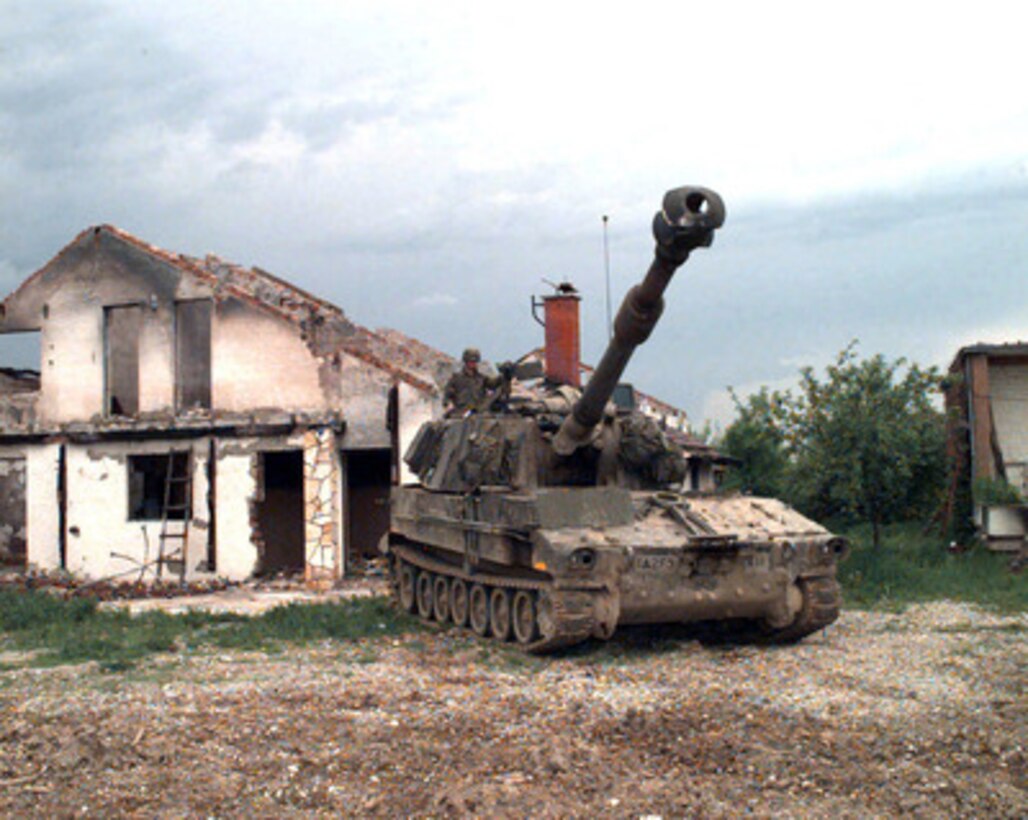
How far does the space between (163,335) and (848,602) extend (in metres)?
11.3

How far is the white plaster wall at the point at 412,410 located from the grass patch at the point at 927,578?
6098 millimetres

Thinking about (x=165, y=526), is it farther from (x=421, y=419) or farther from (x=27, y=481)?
(x=421, y=419)

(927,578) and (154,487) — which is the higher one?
(154,487)

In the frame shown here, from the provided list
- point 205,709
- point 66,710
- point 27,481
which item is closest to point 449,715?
point 205,709

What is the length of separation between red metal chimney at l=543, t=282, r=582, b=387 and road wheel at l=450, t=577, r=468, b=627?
2.76 metres

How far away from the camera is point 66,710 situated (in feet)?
27.6

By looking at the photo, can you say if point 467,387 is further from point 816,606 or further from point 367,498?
point 367,498

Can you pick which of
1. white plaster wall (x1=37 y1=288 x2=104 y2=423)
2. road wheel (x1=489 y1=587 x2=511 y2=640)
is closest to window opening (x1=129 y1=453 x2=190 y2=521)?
white plaster wall (x1=37 y1=288 x2=104 y2=423)

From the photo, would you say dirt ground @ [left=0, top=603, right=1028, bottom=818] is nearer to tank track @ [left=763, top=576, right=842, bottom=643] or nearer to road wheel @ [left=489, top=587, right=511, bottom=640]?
tank track @ [left=763, top=576, right=842, bottom=643]

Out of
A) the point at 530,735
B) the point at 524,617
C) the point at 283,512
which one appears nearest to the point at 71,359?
the point at 283,512

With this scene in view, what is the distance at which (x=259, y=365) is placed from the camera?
19141 mm

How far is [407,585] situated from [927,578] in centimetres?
680

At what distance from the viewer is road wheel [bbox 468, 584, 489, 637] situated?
12117 millimetres

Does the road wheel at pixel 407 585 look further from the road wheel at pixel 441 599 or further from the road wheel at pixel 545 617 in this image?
the road wheel at pixel 545 617
